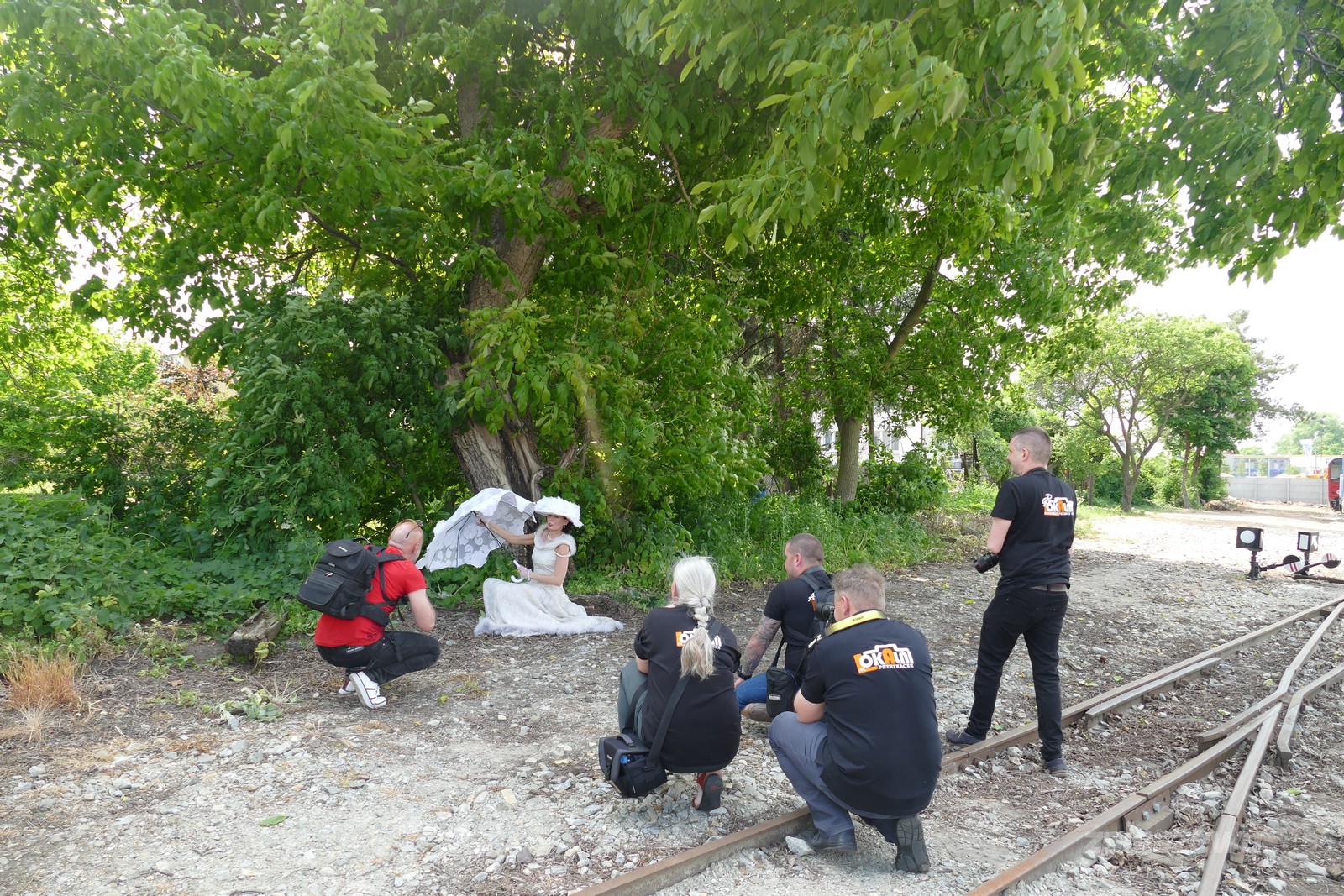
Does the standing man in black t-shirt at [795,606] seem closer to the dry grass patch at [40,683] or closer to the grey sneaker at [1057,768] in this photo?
the grey sneaker at [1057,768]

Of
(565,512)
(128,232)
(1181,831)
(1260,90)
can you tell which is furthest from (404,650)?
(128,232)

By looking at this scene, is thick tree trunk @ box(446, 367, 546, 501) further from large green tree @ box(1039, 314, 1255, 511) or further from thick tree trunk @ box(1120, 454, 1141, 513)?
thick tree trunk @ box(1120, 454, 1141, 513)

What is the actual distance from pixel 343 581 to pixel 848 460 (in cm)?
1383

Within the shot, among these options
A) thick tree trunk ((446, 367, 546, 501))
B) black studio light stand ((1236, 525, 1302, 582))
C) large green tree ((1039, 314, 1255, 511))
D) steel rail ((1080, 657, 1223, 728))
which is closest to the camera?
steel rail ((1080, 657, 1223, 728))

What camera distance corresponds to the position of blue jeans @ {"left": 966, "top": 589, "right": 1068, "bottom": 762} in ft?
16.8

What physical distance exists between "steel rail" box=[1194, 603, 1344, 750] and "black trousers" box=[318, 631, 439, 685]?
5706 millimetres

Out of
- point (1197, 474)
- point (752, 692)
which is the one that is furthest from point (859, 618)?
point (1197, 474)

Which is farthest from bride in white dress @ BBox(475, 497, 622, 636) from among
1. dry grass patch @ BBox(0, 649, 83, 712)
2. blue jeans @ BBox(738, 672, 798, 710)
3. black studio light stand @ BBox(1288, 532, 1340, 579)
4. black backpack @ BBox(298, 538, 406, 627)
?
black studio light stand @ BBox(1288, 532, 1340, 579)

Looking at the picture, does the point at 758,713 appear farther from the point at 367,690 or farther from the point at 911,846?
the point at 367,690

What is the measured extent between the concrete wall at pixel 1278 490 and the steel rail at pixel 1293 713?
163 ft

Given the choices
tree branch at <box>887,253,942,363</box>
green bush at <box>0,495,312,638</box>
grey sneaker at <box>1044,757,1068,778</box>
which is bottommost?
grey sneaker at <box>1044,757,1068,778</box>

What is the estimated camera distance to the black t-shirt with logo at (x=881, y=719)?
3709mm

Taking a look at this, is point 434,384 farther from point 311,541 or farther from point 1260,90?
point 1260,90

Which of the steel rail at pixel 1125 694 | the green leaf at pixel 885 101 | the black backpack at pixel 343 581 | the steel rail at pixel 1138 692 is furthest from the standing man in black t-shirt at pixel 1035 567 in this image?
the black backpack at pixel 343 581
